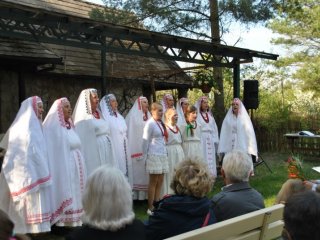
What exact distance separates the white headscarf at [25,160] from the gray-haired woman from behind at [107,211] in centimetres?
281

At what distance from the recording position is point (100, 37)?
8570mm

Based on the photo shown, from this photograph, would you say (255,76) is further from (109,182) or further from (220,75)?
(109,182)

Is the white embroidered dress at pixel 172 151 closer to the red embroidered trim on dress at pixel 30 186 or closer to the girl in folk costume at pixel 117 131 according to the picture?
the girl in folk costume at pixel 117 131

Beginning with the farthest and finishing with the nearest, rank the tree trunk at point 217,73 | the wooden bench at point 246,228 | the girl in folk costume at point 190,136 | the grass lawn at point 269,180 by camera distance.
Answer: the tree trunk at point 217,73, the girl in folk costume at point 190,136, the grass lawn at point 269,180, the wooden bench at point 246,228

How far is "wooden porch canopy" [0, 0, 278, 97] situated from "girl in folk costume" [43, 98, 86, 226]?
6.53 feet

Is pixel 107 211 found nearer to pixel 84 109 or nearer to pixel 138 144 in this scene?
pixel 84 109

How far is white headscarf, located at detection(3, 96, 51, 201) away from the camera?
5309 millimetres

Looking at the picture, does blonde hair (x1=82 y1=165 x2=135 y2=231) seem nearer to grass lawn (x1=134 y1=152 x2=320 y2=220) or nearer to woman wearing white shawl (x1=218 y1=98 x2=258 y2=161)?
grass lawn (x1=134 y1=152 x2=320 y2=220)

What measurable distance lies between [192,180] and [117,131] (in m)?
4.17

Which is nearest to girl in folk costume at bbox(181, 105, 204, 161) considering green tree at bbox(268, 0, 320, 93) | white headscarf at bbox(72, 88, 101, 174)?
white headscarf at bbox(72, 88, 101, 174)

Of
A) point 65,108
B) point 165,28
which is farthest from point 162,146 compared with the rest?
point 165,28

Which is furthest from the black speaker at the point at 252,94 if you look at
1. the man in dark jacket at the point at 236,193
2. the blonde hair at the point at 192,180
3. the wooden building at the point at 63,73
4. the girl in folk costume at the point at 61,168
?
the blonde hair at the point at 192,180

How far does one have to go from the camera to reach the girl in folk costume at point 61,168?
5750 mm

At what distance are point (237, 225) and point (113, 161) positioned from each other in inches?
156
